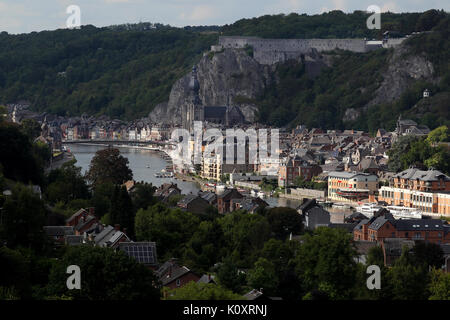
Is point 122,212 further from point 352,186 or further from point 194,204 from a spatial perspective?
point 352,186

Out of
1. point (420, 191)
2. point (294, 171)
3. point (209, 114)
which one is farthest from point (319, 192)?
point (209, 114)

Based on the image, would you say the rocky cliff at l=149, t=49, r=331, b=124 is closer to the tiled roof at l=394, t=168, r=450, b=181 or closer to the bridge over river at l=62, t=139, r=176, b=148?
the bridge over river at l=62, t=139, r=176, b=148

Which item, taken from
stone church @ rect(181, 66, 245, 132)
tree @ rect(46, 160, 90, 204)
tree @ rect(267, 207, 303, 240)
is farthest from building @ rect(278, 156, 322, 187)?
stone church @ rect(181, 66, 245, 132)

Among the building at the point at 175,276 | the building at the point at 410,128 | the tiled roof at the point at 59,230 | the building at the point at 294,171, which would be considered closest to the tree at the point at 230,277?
the building at the point at 175,276

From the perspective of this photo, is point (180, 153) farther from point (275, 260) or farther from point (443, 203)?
point (275, 260)

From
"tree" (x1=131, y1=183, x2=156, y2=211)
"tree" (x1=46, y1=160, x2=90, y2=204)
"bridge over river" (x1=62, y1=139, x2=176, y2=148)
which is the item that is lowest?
"bridge over river" (x1=62, y1=139, x2=176, y2=148)

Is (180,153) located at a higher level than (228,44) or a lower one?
lower

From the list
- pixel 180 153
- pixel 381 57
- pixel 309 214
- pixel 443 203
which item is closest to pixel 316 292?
pixel 309 214
